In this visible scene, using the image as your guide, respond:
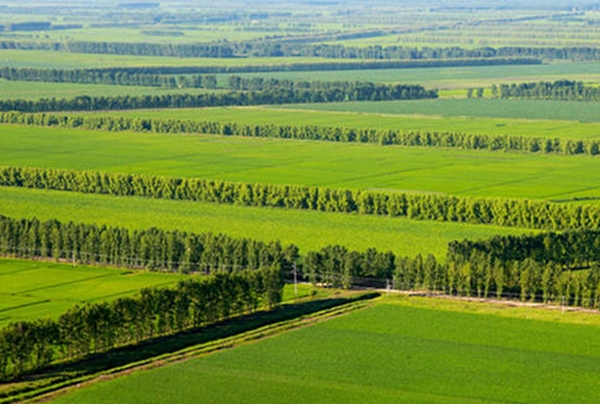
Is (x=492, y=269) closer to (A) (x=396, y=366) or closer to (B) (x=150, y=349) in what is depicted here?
(A) (x=396, y=366)

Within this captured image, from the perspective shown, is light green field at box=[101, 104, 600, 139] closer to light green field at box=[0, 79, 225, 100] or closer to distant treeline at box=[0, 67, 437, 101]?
distant treeline at box=[0, 67, 437, 101]

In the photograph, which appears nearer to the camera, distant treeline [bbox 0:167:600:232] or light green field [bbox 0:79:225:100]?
distant treeline [bbox 0:167:600:232]

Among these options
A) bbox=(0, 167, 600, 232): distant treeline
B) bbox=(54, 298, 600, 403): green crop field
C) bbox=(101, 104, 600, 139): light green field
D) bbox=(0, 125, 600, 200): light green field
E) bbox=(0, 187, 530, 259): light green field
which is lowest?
bbox=(54, 298, 600, 403): green crop field

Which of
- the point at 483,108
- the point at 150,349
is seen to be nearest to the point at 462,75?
the point at 483,108

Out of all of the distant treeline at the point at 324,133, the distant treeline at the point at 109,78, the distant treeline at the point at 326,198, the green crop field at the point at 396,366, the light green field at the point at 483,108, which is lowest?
the green crop field at the point at 396,366

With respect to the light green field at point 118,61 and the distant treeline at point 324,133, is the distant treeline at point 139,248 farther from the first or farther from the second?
the light green field at point 118,61

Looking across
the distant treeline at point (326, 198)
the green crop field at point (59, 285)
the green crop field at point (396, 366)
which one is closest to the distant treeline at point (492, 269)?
the green crop field at point (59, 285)

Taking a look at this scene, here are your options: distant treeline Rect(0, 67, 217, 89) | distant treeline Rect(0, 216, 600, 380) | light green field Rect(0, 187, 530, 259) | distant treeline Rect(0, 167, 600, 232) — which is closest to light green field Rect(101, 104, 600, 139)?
distant treeline Rect(0, 67, 217, 89)
